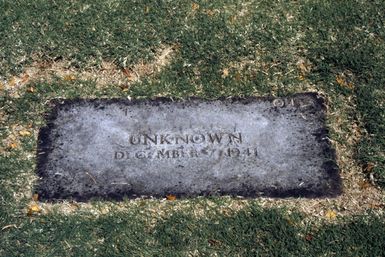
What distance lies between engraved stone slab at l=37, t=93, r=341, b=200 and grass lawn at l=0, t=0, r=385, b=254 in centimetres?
9

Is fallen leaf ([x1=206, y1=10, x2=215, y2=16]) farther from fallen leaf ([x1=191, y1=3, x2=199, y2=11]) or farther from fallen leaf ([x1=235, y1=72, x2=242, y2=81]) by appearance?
fallen leaf ([x1=235, y1=72, x2=242, y2=81])

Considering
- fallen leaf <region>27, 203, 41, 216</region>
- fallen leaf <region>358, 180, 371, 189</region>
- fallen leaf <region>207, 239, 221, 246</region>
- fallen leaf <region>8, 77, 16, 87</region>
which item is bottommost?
fallen leaf <region>207, 239, 221, 246</region>

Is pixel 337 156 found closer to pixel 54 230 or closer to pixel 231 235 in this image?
pixel 231 235

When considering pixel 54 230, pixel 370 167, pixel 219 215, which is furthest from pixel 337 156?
pixel 54 230

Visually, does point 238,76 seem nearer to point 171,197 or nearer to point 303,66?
point 303,66

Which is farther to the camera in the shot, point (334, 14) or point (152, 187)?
point (334, 14)

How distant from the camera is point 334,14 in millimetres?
5023

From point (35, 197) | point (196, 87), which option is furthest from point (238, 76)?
point (35, 197)

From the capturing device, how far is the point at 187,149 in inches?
164

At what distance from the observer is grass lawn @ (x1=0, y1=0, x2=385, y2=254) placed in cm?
371

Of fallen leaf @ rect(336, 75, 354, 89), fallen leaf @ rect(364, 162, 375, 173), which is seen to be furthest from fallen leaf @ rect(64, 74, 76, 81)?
fallen leaf @ rect(364, 162, 375, 173)

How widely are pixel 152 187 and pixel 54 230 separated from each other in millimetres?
663

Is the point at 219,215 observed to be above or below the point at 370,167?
below

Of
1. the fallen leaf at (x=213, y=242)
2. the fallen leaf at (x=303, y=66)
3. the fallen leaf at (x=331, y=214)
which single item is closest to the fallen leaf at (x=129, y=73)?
the fallen leaf at (x=303, y=66)
